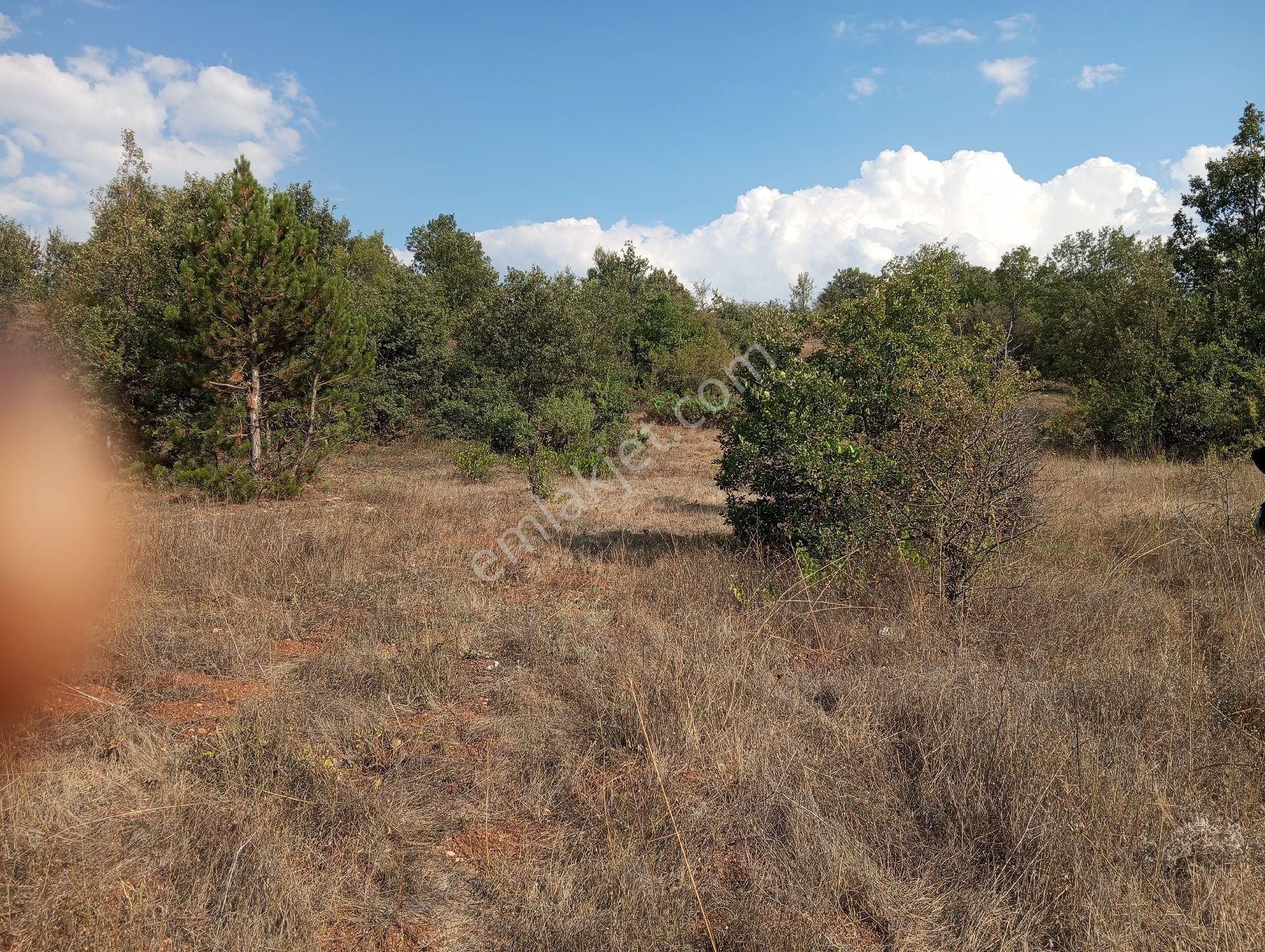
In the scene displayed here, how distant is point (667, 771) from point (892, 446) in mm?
3238

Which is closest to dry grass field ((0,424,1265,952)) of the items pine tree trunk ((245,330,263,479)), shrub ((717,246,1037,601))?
shrub ((717,246,1037,601))

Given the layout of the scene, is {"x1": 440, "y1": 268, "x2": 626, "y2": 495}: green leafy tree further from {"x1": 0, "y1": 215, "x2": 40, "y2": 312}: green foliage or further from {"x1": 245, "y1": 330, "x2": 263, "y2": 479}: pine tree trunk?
{"x1": 0, "y1": 215, "x2": 40, "y2": 312}: green foliage

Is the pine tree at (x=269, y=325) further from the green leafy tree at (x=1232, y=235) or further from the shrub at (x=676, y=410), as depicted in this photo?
the green leafy tree at (x=1232, y=235)

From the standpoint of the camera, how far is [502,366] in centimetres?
1898

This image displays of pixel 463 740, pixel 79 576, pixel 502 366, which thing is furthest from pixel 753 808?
pixel 502 366

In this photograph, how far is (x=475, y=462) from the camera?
14172 millimetres

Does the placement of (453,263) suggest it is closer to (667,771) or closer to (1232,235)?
(1232,235)

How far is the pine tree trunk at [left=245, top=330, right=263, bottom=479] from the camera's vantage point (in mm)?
10711

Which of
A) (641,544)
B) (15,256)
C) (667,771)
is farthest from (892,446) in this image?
(15,256)

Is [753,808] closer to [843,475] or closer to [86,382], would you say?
[843,475]

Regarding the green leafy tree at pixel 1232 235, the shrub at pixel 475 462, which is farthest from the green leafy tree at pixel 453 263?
the green leafy tree at pixel 1232 235

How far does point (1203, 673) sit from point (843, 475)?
7.88ft

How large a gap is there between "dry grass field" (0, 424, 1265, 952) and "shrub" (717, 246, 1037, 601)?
40cm

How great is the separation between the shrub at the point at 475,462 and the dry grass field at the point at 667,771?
8289 mm
